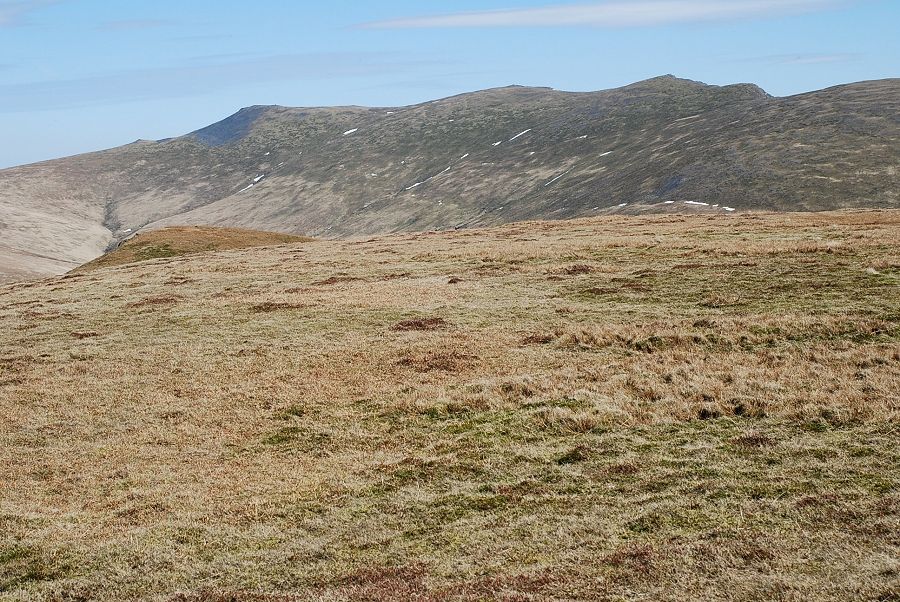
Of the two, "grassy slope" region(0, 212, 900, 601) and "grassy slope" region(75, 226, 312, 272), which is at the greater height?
"grassy slope" region(75, 226, 312, 272)

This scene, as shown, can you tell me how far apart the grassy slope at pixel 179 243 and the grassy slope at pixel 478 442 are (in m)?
46.2

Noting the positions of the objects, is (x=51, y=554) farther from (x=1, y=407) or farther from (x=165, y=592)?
(x=1, y=407)

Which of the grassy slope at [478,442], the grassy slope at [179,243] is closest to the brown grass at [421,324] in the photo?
the grassy slope at [478,442]

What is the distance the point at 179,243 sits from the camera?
317 feet

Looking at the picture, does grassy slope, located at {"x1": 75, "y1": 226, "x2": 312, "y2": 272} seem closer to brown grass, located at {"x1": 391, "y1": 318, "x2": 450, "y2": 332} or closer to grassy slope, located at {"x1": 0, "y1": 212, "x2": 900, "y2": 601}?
grassy slope, located at {"x1": 0, "y1": 212, "x2": 900, "y2": 601}

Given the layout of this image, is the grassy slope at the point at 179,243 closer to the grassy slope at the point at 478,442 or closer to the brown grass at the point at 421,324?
the grassy slope at the point at 478,442

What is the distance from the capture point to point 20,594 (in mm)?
15523

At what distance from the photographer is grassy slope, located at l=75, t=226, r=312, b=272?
9100 cm

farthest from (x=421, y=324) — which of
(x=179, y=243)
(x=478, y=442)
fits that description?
(x=179, y=243)

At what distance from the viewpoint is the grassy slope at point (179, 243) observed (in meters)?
91.0

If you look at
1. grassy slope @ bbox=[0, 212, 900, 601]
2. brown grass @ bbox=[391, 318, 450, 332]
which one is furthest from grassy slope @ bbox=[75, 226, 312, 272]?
brown grass @ bbox=[391, 318, 450, 332]

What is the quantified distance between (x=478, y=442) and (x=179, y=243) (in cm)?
8294

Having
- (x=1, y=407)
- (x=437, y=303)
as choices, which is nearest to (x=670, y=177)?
(x=437, y=303)

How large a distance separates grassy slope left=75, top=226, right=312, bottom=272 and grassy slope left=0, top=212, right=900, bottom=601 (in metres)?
46.2
